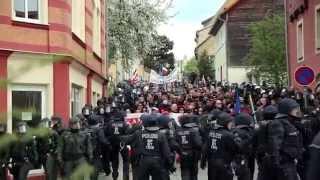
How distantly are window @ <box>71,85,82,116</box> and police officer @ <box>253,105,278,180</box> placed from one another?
10.2m

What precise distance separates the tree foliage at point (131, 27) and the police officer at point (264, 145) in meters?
29.1

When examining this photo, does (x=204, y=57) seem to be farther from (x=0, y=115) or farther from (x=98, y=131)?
(x=0, y=115)

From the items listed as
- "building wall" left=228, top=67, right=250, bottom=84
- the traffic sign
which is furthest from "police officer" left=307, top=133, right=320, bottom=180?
"building wall" left=228, top=67, right=250, bottom=84

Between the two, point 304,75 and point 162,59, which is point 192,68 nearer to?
point 162,59

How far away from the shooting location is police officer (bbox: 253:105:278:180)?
33.2 feet

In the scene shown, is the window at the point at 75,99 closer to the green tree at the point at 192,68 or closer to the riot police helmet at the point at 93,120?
the riot police helmet at the point at 93,120

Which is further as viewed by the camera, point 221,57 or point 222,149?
point 221,57

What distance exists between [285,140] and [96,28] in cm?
1999

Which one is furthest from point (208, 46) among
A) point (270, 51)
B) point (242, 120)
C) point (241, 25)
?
point (242, 120)

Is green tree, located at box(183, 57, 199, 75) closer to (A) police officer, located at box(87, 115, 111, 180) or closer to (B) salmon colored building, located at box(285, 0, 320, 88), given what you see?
(B) salmon colored building, located at box(285, 0, 320, 88)

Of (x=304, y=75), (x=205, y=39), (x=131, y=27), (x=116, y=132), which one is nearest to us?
(x=116, y=132)

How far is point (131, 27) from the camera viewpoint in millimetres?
40875

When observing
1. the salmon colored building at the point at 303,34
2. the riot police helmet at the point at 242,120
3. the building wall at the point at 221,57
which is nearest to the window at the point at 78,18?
the salmon colored building at the point at 303,34

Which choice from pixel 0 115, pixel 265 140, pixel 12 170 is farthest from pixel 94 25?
pixel 0 115
